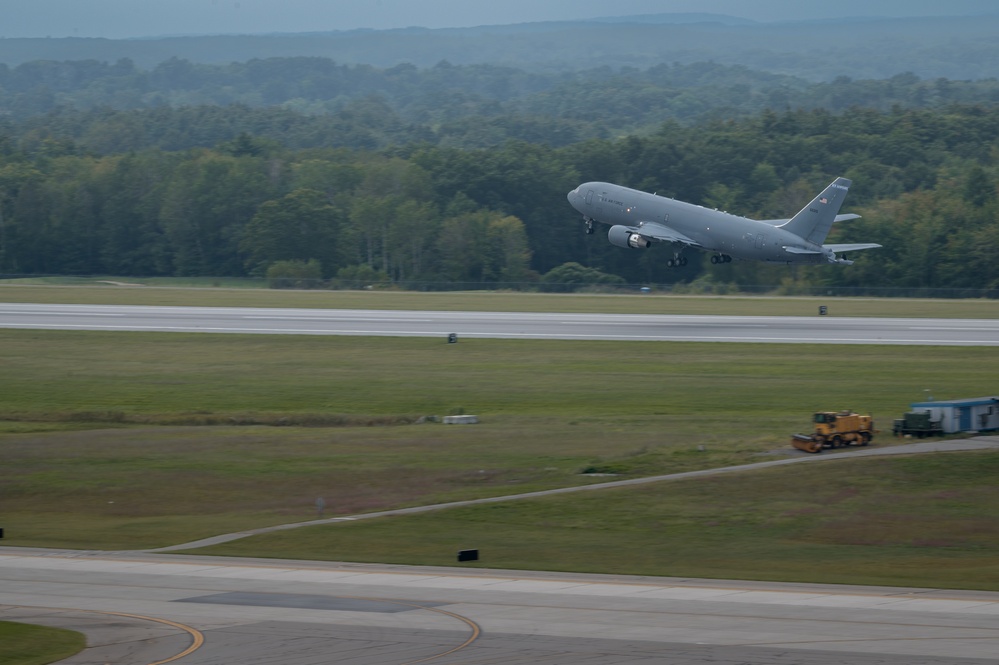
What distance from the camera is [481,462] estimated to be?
57625 millimetres

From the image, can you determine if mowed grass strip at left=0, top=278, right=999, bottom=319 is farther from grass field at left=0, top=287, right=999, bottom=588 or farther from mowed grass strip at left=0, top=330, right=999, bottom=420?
mowed grass strip at left=0, top=330, right=999, bottom=420

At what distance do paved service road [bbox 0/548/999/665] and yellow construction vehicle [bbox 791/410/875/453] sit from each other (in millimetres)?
22884

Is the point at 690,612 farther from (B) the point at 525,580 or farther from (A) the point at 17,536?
(A) the point at 17,536

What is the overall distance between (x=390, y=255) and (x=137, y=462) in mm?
132925

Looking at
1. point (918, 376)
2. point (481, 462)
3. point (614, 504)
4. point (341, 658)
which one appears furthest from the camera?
point (918, 376)

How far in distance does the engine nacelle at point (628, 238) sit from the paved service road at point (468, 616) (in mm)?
85046

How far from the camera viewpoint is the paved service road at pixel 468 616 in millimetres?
26547

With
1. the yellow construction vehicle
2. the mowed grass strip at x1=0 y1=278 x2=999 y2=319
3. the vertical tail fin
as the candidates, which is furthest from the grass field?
the mowed grass strip at x1=0 y1=278 x2=999 y2=319

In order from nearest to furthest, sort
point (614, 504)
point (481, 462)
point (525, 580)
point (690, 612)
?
1. point (690, 612)
2. point (525, 580)
3. point (614, 504)
4. point (481, 462)

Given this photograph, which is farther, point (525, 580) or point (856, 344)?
point (856, 344)

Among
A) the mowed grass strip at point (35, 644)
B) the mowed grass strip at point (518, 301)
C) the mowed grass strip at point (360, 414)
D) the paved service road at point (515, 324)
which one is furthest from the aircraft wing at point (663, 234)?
the mowed grass strip at point (35, 644)

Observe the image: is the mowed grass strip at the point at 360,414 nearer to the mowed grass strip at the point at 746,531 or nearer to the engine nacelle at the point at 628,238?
the mowed grass strip at the point at 746,531

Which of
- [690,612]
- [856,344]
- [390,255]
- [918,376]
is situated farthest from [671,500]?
[390,255]

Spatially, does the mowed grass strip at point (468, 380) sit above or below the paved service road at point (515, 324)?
below
